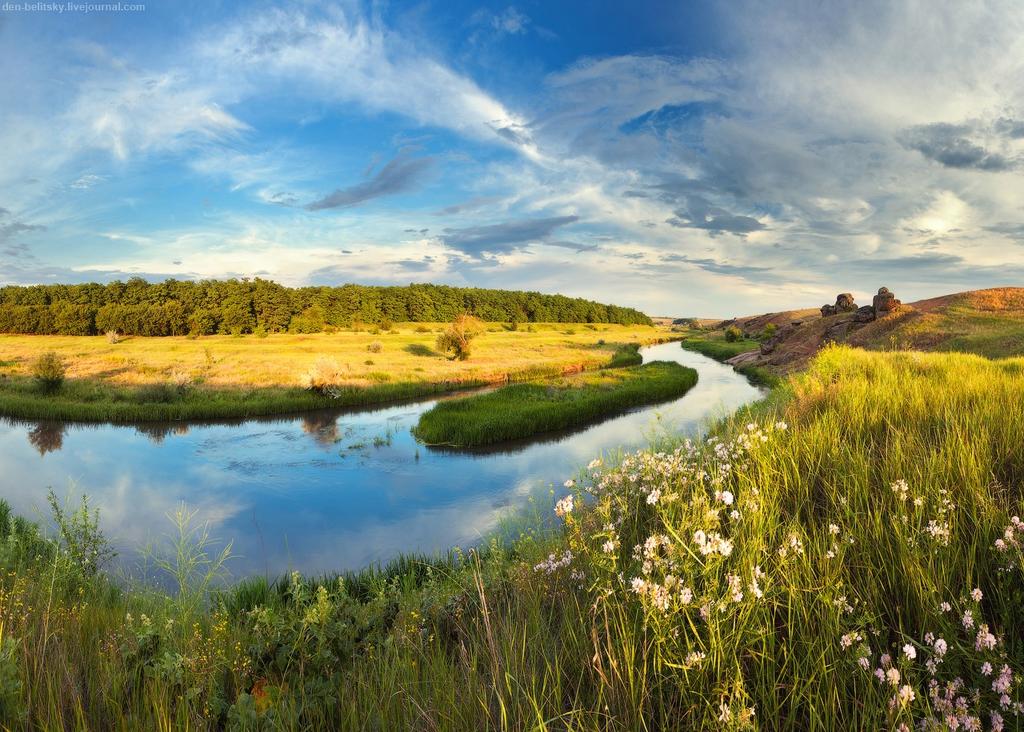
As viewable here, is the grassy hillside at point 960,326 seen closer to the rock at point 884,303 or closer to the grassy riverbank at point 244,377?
the rock at point 884,303

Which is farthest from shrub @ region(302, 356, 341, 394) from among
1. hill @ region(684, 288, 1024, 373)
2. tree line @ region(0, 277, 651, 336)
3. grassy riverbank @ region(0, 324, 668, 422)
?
tree line @ region(0, 277, 651, 336)

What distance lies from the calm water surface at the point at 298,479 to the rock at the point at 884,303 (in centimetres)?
1767

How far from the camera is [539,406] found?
24.5 metres

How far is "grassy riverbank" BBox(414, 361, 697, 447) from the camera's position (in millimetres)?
20969

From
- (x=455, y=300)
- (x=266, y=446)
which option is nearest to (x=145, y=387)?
(x=266, y=446)

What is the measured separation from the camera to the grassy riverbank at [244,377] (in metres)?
26.1

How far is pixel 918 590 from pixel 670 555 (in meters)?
1.48

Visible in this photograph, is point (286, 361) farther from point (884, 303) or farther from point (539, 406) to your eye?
point (884, 303)

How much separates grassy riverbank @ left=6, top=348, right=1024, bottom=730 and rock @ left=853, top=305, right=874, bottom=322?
33.5m

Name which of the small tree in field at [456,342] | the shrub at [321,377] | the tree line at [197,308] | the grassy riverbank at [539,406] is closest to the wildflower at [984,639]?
Answer: the grassy riverbank at [539,406]

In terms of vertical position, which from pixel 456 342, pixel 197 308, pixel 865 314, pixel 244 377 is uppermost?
pixel 197 308

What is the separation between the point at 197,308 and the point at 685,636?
97.8 meters

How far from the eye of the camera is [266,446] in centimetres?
2014

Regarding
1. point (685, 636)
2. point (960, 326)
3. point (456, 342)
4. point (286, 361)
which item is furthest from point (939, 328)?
point (286, 361)
